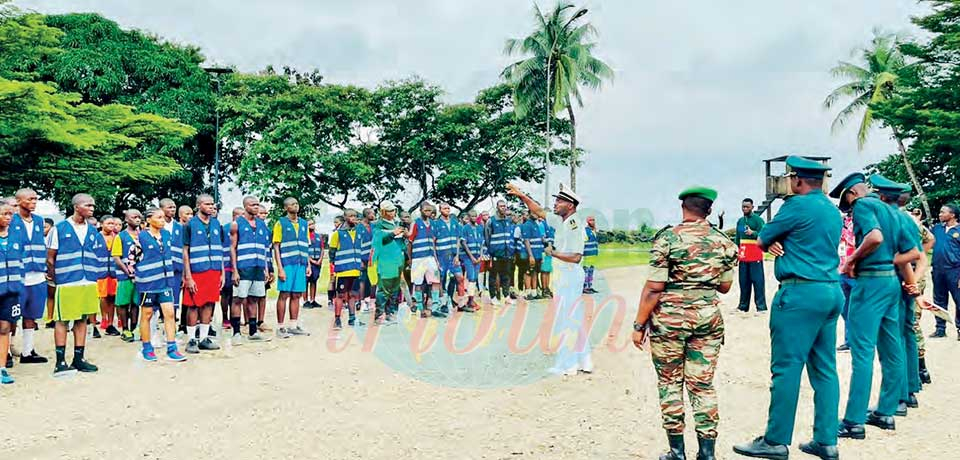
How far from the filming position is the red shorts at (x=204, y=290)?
8773 millimetres

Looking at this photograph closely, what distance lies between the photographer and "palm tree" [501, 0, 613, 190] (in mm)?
37875

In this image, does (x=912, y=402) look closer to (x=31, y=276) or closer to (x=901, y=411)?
(x=901, y=411)

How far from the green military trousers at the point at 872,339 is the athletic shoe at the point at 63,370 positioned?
7727 millimetres

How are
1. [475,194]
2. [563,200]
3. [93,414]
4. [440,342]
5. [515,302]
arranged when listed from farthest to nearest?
[475,194] < [515,302] < [440,342] < [563,200] < [93,414]

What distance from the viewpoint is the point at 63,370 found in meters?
7.71

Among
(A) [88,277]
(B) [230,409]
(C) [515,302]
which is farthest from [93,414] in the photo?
(C) [515,302]

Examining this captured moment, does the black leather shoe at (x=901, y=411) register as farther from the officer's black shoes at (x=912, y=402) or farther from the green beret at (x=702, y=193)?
the green beret at (x=702, y=193)

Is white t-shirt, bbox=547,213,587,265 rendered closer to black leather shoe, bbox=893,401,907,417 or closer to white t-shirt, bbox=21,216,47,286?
black leather shoe, bbox=893,401,907,417

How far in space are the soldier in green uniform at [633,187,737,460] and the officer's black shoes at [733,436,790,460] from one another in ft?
1.39

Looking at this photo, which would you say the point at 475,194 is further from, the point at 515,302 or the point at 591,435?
the point at 591,435

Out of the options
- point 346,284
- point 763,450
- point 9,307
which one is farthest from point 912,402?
point 9,307

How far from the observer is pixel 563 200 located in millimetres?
7082

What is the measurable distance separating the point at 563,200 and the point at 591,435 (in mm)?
2485

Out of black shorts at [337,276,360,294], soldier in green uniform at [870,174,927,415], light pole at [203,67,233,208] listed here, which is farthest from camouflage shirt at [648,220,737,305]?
light pole at [203,67,233,208]
